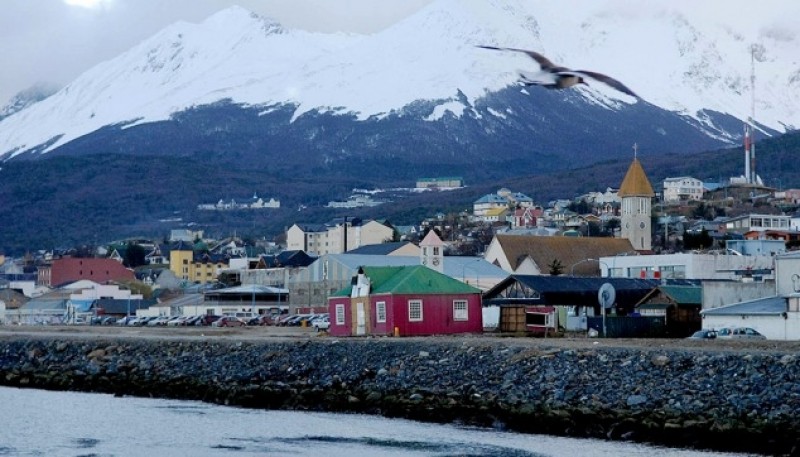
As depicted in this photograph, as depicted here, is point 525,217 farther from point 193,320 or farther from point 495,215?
point 193,320

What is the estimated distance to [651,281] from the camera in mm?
54531

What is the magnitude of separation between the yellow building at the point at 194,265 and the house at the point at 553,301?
89094mm

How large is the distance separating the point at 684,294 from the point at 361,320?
11.0 metres

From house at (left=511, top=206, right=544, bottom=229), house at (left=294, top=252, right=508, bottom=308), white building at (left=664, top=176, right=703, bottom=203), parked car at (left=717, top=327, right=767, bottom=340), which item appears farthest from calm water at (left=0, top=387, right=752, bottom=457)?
white building at (left=664, top=176, right=703, bottom=203)

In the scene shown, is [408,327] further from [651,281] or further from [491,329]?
[651,281]

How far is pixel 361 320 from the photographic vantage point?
158 feet

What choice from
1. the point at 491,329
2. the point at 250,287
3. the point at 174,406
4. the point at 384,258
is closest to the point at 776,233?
the point at 384,258

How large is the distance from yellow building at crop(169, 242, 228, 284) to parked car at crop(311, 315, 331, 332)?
75.8 m

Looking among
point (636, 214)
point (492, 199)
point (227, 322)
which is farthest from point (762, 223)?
point (492, 199)

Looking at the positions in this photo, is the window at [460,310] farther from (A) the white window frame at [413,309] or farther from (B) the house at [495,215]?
(B) the house at [495,215]

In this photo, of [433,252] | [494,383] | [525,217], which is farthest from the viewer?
[525,217]

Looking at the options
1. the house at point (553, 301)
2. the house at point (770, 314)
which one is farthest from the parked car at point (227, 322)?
the house at point (770, 314)

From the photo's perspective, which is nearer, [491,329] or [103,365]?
[103,365]

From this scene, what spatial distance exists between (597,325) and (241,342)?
11267 millimetres
